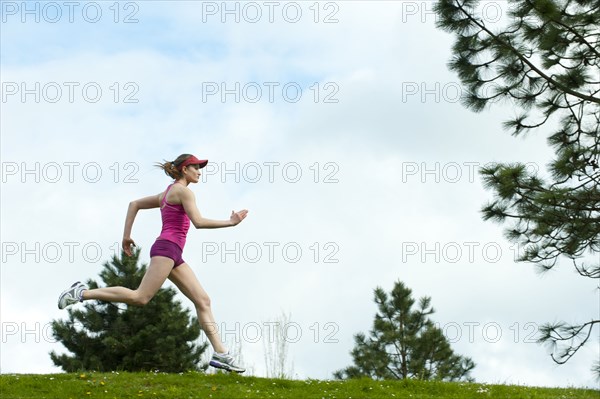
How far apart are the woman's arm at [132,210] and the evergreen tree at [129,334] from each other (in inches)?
511

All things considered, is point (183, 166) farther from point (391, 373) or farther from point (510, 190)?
point (391, 373)

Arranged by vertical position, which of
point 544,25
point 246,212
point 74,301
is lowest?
point 74,301

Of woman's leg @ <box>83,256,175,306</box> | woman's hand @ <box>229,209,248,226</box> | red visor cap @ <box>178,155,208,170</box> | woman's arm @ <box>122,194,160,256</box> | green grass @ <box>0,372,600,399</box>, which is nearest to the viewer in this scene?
woman's hand @ <box>229,209,248,226</box>

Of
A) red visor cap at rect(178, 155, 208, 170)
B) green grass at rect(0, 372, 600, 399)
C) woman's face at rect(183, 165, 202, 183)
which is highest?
red visor cap at rect(178, 155, 208, 170)

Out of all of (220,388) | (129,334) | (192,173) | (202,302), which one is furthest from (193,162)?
(129,334)

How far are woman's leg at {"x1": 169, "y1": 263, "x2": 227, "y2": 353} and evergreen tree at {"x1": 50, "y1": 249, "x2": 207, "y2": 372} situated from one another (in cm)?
1337

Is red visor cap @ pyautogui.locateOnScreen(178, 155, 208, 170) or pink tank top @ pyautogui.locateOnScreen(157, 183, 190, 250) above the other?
red visor cap @ pyautogui.locateOnScreen(178, 155, 208, 170)

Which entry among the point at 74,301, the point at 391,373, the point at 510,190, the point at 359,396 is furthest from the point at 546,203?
the point at 391,373

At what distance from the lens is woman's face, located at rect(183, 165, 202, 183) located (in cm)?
1209

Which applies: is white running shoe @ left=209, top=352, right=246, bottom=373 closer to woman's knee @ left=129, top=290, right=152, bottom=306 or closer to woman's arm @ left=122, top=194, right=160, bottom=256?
woman's knee @ left=129, top=290, right=152, bottom=306

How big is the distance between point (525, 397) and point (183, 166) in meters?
5.94

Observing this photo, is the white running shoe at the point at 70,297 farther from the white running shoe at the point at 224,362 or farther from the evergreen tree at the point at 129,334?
the evergreen tree at the point at 129,334

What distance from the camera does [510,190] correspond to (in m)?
15.6

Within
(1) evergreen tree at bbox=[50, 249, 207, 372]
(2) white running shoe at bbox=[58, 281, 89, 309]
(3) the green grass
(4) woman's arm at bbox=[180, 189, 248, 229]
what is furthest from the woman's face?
(1) evergreen tree at bbox=[50, 249, 207, 372]
